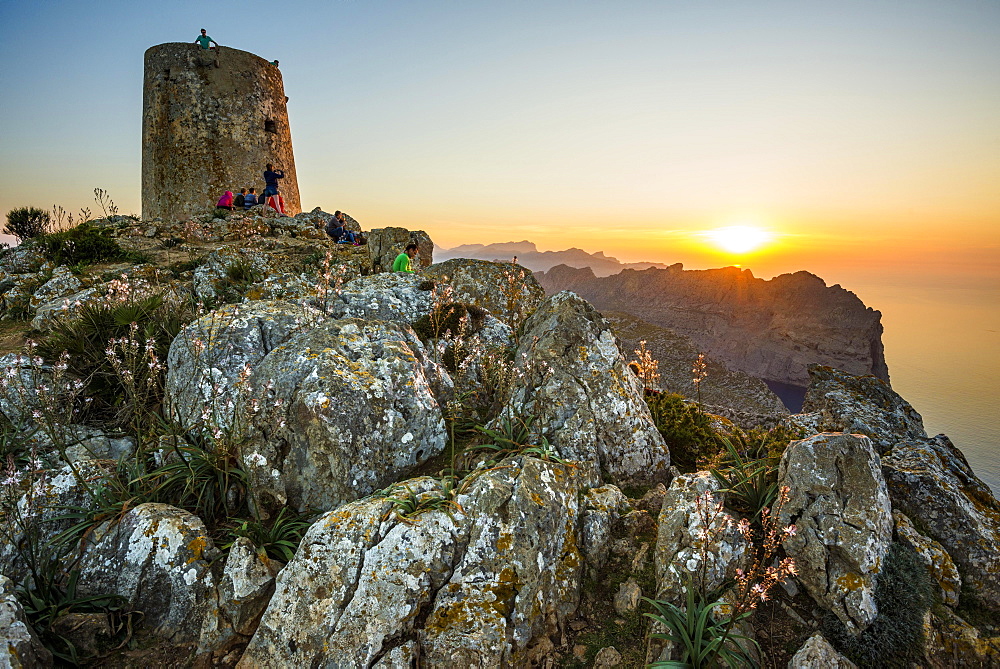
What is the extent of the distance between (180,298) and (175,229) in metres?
10.9

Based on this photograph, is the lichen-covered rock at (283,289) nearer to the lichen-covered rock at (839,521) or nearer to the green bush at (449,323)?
the green bush at (449,323)

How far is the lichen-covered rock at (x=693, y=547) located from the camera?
14.4 ft

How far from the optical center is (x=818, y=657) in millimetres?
3729

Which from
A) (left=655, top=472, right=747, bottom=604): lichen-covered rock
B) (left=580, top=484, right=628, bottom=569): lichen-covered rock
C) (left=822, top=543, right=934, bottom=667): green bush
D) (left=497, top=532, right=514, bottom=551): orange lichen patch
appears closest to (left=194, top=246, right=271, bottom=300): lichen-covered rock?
(left=497, top=532, right=514, bottom=551): orange lichen patch

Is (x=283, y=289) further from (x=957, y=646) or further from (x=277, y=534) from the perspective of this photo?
(x=957, y=646)

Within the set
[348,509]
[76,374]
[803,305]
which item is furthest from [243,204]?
[803,305]

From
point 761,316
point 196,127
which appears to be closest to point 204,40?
point 196,127

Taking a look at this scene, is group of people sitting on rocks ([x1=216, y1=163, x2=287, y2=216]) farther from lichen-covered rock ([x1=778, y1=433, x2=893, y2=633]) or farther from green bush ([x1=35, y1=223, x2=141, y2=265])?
lichen-covered rock ([x1=778, y1=433, x2=893, y2=633])

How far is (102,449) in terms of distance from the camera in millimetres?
6434

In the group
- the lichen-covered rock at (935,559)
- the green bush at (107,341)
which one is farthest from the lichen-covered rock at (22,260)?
the lichen-covered rock at (935,559)

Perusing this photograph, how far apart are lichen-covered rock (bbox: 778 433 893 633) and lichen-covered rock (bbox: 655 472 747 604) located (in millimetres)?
582

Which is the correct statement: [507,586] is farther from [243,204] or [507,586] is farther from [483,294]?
[243,204]

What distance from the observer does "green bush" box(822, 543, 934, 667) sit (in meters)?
3.75

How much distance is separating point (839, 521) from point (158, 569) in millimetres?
7075
